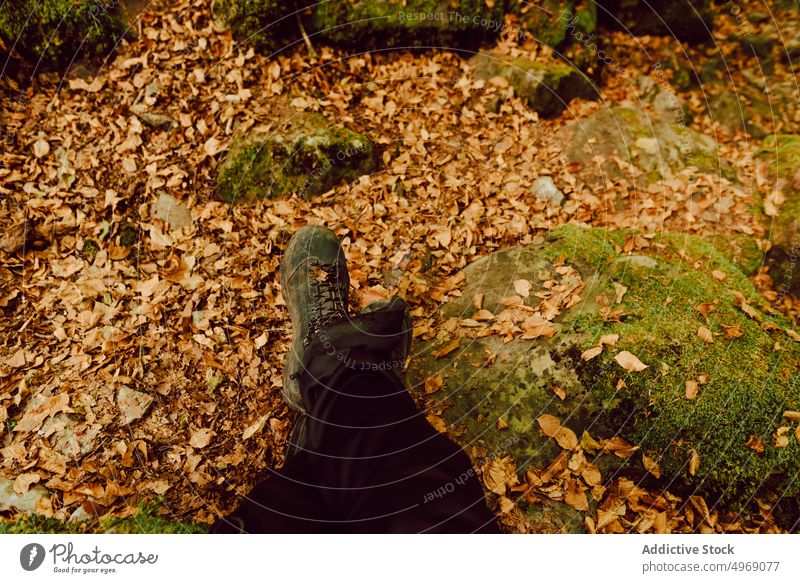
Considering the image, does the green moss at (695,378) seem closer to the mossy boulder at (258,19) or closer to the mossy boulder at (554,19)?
the mossy boulder at (554,19)

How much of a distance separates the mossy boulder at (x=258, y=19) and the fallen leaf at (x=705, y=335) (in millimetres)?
4653

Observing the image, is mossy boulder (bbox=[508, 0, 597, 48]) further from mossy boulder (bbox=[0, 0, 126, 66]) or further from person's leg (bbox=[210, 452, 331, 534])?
person's leg (bbox=[210, 452, 331, 534])

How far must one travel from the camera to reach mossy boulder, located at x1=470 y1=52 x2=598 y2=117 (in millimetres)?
4750

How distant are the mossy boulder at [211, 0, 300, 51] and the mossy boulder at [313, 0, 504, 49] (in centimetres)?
33

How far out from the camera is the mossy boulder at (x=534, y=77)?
475 centimetres

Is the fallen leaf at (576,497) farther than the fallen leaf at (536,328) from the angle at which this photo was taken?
No

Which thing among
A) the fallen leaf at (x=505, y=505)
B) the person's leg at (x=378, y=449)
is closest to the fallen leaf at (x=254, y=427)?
the person's leg at (x=378, y=449)

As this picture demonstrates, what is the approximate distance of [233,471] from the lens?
2.82 meters

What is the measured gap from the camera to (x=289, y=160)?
149 inches

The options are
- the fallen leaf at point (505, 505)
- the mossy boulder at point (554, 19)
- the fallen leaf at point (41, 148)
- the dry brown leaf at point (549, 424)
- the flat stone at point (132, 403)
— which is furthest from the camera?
the mossy boulder at point (554, 19)

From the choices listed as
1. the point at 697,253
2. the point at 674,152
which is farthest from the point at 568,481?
the point at 674,152

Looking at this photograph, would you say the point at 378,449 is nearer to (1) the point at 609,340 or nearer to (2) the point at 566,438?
(2) the point at 566,438
